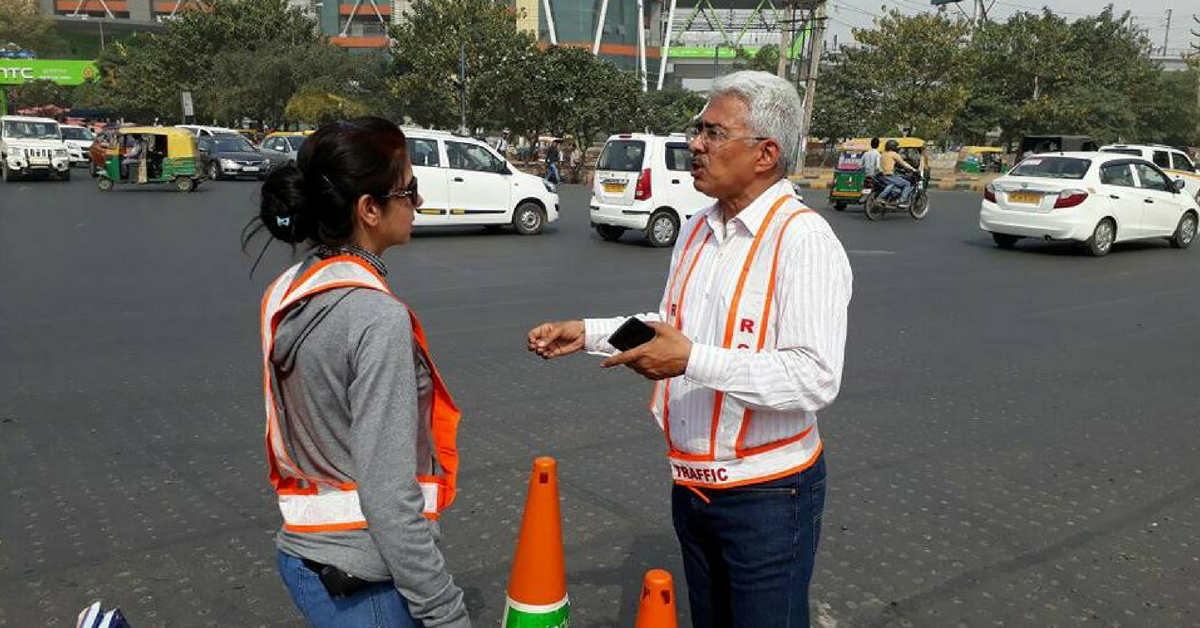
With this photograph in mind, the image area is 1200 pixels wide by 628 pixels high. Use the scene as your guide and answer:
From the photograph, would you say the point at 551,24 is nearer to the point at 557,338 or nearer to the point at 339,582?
the point at 557,338

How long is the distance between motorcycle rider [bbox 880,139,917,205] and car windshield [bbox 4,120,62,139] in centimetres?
2245

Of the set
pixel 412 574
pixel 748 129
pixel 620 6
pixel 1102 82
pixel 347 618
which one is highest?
pixel 620 6

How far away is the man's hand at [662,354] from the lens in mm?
1783

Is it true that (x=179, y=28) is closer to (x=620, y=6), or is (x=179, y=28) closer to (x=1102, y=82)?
(x=1102, y=82)

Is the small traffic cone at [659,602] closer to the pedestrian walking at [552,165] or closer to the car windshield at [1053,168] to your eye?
the car windshield at [1053,168]

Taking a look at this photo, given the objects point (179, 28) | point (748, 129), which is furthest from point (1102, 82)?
point (748, 129)

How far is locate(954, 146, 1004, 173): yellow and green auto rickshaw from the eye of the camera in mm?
44344

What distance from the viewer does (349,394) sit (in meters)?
1.64

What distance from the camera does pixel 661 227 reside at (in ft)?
46.5

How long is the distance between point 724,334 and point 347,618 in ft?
3.05

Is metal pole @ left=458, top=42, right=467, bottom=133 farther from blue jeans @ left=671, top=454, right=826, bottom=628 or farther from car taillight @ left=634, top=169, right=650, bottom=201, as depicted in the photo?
blue jeans @ left=671, top=454, right=826, bottom=628

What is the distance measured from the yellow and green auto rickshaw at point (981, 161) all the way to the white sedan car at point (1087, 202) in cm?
3115

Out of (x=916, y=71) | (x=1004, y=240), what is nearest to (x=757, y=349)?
(x=1004, y=240)

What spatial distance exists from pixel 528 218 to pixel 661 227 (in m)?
2.57
